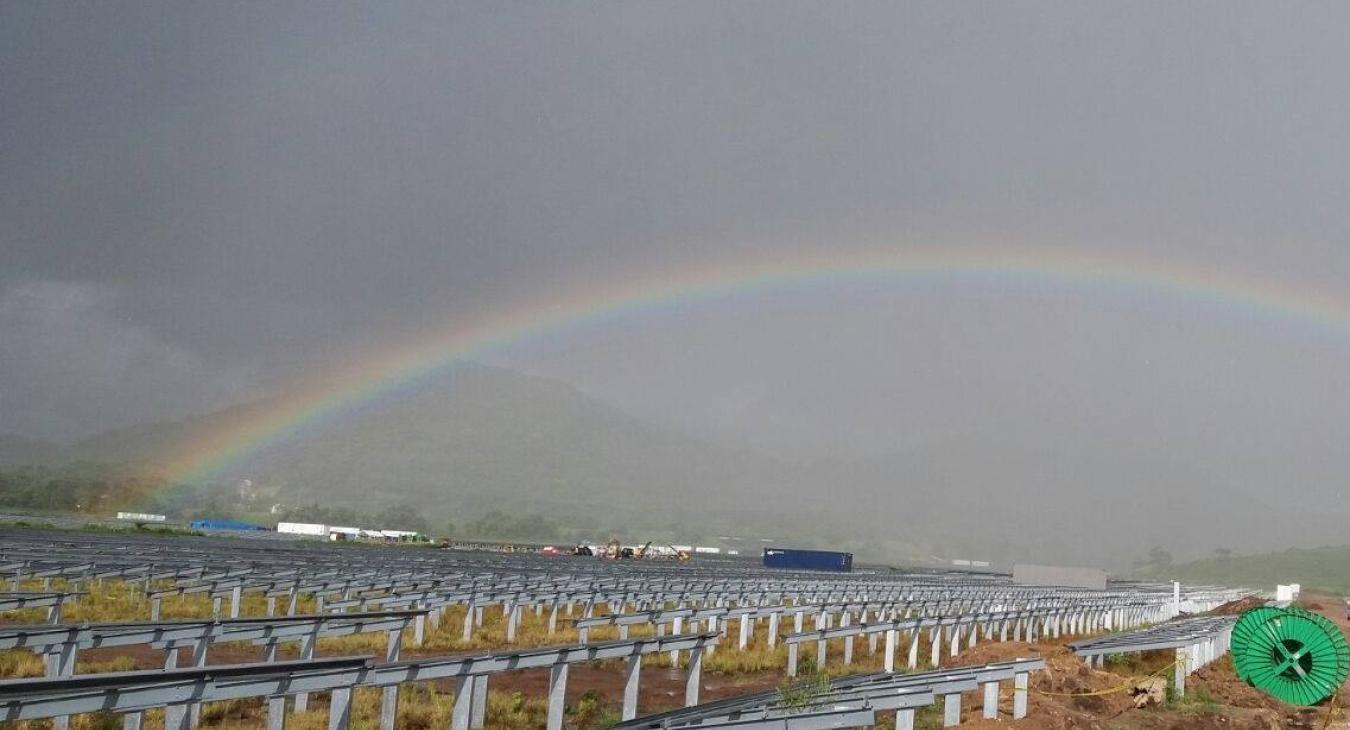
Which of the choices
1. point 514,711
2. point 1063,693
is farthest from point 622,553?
point 514,711

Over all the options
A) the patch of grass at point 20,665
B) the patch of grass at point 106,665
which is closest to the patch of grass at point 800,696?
the patch of grass at point 20,665

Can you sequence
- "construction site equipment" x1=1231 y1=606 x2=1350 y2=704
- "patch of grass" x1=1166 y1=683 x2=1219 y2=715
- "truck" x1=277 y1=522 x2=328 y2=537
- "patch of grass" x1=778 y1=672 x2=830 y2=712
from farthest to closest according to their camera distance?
"truck" x1=277 y1=522 x2=328 y2=537
"construction site equipment" x1=1231 y1=606 x2=1350 y2=704
"patch of grass" x1=1166 y1=683 x2=1219 y2=715
"patch of grass" x1=778 y1=672 x2=830 y2=712

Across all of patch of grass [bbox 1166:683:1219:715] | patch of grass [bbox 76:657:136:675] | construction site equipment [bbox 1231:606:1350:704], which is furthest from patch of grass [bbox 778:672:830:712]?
construction site equipment [bbox 1231:606:1350:704]

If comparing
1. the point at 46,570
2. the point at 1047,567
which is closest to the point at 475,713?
the point at 46,570

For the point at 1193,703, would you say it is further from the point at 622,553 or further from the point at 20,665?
the point at 622,553

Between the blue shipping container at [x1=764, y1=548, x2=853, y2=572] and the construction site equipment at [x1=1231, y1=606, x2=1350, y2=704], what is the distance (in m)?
89.0

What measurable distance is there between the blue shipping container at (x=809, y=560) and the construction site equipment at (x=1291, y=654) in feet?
292

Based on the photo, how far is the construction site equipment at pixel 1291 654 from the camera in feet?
68.3

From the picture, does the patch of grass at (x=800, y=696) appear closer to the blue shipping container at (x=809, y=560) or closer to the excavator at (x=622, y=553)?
the excavator at (x=622, y=553)

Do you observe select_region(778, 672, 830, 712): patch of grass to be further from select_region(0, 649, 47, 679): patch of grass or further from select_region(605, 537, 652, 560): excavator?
select_region(605, 537, 652, 560): excavator

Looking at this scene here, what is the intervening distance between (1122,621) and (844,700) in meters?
42.8

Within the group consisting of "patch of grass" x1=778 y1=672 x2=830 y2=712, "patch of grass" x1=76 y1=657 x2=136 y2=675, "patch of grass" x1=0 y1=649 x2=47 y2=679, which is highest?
"patch of grass" x1=778 y1=672 x2=830 y2=712

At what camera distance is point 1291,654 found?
21438mm

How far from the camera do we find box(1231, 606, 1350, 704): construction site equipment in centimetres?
2083
